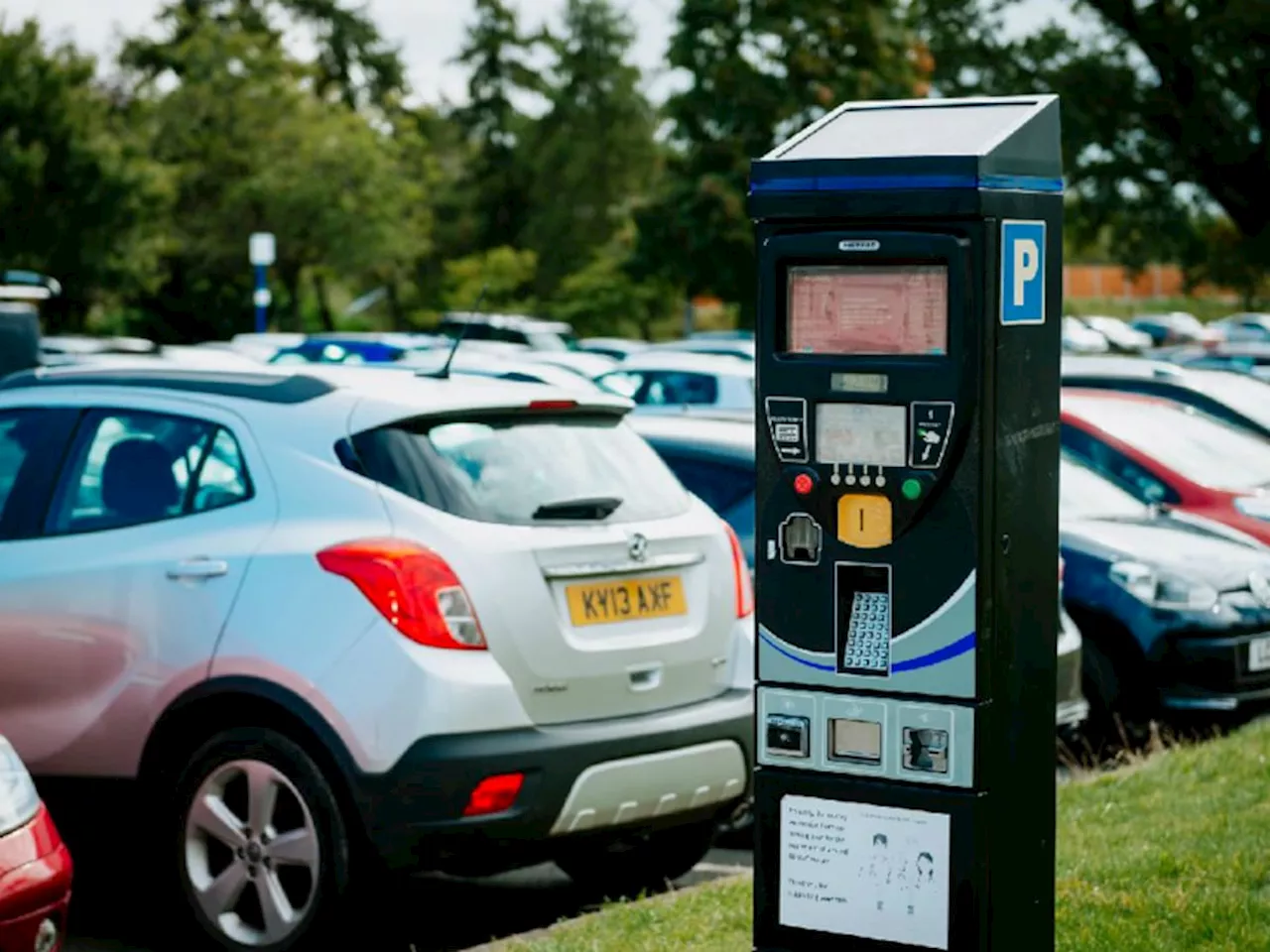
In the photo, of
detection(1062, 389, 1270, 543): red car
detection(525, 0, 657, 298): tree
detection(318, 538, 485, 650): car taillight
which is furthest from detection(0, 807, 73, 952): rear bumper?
detection(525, 0, 657, 298): tree

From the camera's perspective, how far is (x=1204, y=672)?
1038 cm

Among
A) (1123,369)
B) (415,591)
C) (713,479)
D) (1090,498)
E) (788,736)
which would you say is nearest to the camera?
(788,736)

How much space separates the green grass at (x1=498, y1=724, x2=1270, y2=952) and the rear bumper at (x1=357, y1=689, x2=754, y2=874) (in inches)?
11.0

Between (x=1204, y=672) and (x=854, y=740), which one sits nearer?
(x=854, y=740)

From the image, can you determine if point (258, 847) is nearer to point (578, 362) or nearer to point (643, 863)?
point (643, 863)

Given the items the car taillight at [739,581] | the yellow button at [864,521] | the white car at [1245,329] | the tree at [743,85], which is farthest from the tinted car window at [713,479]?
the white car at [1245,329]

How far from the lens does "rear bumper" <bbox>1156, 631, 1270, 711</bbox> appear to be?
10.3 meters

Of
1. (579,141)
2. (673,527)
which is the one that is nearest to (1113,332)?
(579,141)

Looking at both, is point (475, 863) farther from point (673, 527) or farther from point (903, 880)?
point (903, 880)

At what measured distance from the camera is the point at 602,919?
6.45m

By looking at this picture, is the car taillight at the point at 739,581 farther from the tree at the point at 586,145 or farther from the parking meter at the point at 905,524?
the tree at the point at 586,145

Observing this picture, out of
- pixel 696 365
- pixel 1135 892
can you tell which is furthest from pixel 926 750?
pixel 696 365

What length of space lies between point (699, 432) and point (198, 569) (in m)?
3.34

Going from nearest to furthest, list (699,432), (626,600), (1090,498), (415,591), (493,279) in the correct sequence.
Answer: (415,591) < (626,600) < (699,432) < (1090,498) < (493,279)
